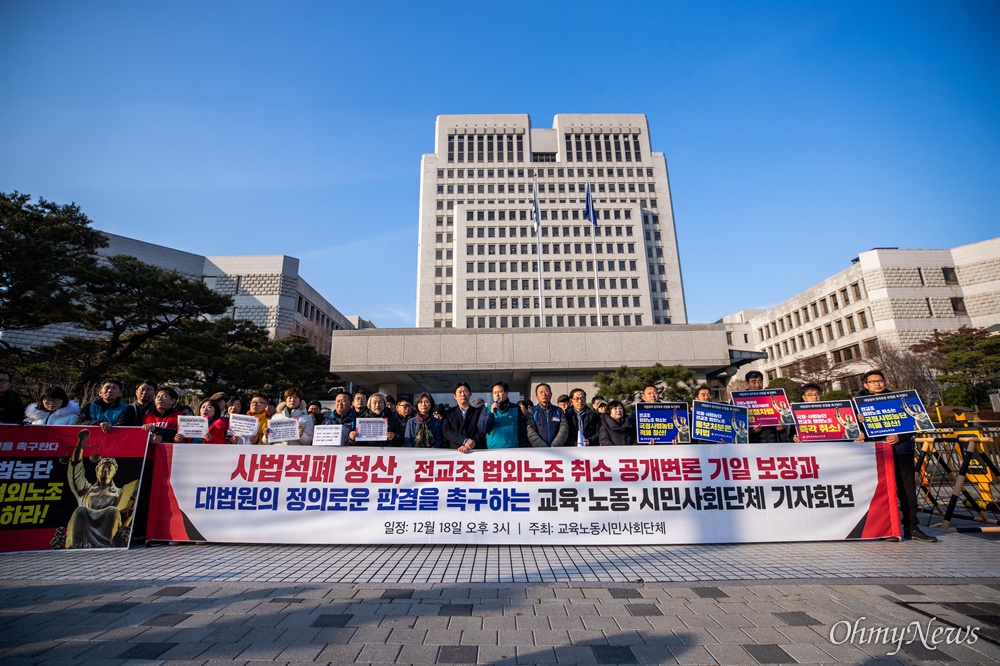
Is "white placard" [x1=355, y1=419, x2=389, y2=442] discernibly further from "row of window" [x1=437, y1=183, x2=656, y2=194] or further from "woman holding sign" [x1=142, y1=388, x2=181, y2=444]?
"row of window" [x1=437, y1=183, x2=656, y2=194]

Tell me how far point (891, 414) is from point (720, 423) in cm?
202

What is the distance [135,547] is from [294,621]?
361 cm

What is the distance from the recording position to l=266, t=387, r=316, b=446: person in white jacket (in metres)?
5.61

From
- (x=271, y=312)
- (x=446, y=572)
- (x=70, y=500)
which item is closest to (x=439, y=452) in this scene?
(x=446, y=572)

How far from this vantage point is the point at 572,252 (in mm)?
56438

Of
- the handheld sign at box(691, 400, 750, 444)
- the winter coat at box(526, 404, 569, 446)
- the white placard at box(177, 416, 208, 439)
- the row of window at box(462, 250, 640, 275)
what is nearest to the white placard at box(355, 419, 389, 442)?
the winter coat at box(526, 404, 569, 446)

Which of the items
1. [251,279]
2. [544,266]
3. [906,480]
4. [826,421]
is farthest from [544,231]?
[906,480]

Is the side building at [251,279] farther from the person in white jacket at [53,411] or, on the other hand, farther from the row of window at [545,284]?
the person in white jacket at [53,411]

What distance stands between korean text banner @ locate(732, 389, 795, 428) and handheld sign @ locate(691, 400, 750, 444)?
0.70 ft

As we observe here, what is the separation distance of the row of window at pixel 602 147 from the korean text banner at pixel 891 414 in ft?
206

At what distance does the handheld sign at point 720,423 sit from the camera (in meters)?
5.61

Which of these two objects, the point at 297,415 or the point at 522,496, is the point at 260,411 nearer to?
the point at 297,415


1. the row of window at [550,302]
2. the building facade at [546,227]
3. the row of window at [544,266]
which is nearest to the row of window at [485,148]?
the building facade at [546,227]

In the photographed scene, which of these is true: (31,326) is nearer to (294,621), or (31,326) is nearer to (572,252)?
(294,621)
